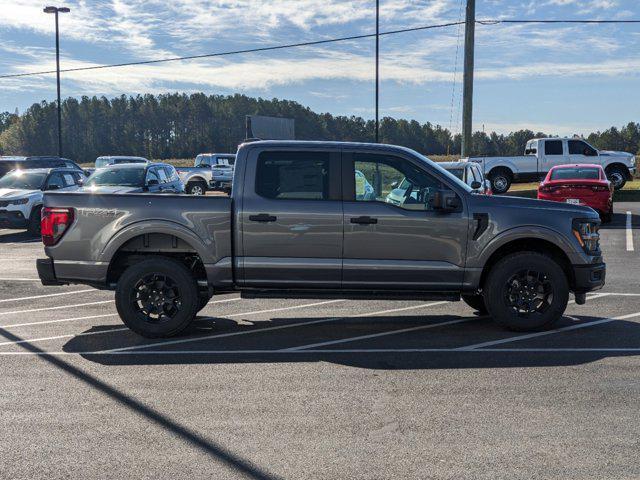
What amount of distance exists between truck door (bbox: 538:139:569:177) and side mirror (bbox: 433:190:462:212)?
21.1 m

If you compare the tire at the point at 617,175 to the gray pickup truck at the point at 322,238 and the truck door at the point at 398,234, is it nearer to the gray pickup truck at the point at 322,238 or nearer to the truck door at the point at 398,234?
the gray pickup truck at the point at 322,238

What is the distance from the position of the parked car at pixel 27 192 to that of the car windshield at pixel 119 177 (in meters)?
1.64

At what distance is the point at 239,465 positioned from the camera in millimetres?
4188

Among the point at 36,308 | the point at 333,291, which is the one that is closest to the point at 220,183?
the point at 36,308

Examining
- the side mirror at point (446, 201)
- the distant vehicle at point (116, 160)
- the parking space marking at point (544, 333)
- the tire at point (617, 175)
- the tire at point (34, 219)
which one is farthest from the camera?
the distant vehicle at point (116, 160)

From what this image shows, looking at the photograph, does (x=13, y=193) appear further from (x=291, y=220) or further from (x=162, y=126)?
(x=162, y=126)

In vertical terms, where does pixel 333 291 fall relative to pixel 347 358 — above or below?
above

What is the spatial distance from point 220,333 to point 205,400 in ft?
7.69

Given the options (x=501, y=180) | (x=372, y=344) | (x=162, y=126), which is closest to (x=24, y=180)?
(x=372, y=344)

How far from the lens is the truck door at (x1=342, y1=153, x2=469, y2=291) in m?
7.32

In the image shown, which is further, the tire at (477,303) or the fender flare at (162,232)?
the tire at (477,303)

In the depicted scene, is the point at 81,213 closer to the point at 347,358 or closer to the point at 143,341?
the point at 143,341

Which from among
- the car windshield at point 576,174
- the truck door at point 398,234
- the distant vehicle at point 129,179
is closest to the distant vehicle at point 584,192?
the car windshield at point 576,174

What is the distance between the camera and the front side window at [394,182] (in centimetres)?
741
